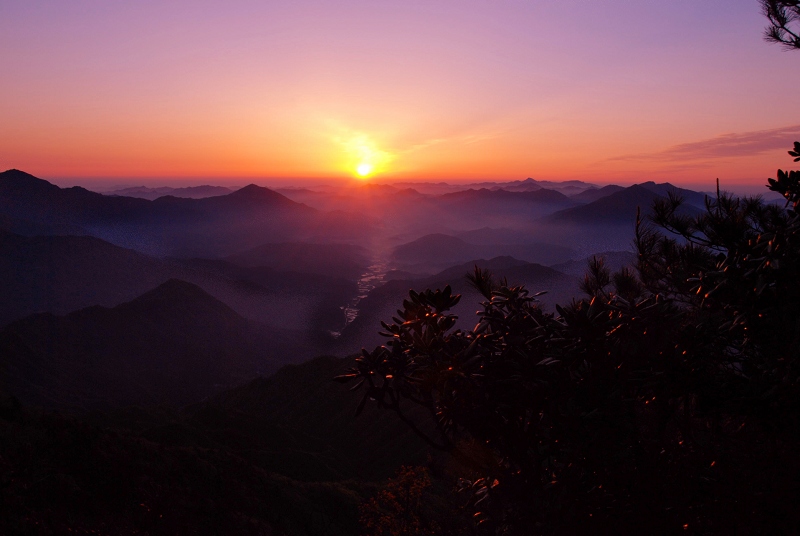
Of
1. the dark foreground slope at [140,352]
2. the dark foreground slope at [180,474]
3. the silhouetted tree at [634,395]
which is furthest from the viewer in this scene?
the dark foreground slope at [140,352]

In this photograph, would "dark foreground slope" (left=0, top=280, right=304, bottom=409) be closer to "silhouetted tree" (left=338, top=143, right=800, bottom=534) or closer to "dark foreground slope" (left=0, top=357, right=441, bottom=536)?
"dark foreground slope" (left=0, top=357, right=441, bottom=536)

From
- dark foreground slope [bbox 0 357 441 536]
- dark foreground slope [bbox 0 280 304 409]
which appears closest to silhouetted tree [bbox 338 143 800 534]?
dark foreground slope [bbox 0 357 441 536]

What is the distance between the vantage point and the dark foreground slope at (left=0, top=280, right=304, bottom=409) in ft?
326

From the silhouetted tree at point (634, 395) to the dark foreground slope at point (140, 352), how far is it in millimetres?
100588

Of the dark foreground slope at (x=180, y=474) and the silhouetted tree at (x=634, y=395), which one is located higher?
the silhouetted tree at (x=634, y=395)

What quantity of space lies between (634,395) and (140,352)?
141310 millimetres

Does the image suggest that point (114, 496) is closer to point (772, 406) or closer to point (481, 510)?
point (481, 510)

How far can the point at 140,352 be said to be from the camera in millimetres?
124562

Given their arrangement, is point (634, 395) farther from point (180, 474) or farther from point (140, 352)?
point (140, 352)

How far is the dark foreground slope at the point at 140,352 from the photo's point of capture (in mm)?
99312

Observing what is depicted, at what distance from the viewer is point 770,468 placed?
5.31 metres

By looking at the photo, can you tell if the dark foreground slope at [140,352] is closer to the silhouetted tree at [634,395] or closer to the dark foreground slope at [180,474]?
the dark foreground slope at [180,474]

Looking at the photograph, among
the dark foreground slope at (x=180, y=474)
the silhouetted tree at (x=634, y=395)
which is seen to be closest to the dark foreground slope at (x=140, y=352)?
the dark foreground slope at (x=180, y=474)

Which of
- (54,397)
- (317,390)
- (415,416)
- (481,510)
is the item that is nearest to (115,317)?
(54,397)
